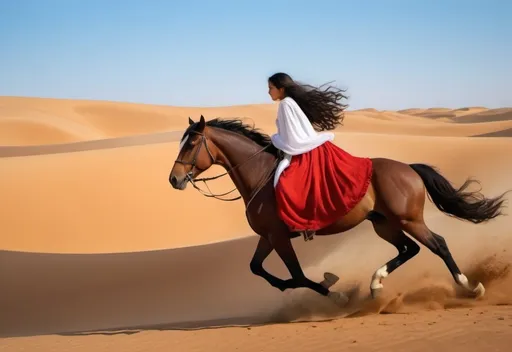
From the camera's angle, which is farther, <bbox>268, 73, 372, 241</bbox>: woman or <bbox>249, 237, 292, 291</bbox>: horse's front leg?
<bbox>249, 237, 292, 291</bbox>: horse's front leg

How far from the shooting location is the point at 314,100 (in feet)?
28.4

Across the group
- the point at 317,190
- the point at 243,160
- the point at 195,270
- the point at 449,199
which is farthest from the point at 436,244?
the point at 195,270

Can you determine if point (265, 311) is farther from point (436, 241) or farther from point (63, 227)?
point (63, 227)

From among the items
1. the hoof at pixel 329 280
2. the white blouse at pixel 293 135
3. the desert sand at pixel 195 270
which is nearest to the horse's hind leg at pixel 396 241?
the hoof at pixel 329 280

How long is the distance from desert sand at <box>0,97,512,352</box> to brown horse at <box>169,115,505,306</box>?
0.64 meters

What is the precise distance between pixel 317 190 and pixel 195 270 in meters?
5.80

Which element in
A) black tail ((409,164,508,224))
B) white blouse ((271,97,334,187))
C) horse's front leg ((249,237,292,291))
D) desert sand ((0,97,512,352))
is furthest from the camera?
black tail ((409,164,508,224))

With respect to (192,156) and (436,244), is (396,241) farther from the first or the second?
(192,156)

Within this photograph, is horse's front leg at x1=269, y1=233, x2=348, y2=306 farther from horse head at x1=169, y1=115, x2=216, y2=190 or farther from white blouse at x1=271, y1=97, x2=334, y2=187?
horse head at x1=169, y1=115, x2=216, y2=190

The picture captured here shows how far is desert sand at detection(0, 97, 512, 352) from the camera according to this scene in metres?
8.01

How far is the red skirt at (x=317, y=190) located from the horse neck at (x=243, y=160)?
1.08 feet

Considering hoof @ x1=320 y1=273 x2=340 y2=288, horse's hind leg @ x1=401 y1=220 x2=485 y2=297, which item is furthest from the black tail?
hoof @ x1=320 y1=273 x2=340 y2=288

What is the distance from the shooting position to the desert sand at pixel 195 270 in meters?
8.01

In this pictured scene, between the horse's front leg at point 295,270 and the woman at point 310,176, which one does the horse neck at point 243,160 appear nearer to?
the woman at point 310,176
